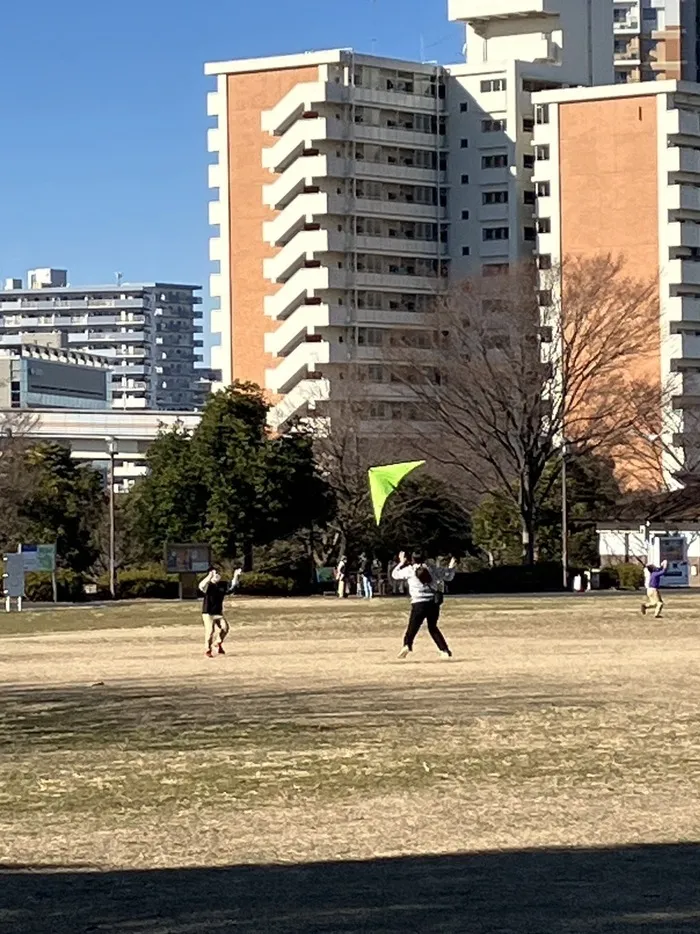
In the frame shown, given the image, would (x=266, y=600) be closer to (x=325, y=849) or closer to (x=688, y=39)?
(x=325, y=849)

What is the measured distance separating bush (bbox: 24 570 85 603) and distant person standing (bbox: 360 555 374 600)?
32.4 feet

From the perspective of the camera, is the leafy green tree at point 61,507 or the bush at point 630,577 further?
the leafy green tree at point 61,507

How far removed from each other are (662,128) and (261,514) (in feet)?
145

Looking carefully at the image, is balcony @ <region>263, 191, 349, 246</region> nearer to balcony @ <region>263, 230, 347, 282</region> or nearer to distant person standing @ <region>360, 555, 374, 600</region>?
balcony @ <region>263, 230, 347, 282</region>

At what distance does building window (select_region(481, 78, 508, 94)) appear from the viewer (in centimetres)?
10875

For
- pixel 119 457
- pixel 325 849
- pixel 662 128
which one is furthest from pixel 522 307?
pixel 119 457

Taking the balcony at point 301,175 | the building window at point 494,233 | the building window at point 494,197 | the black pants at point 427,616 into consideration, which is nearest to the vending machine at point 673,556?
the balcony at point 301,175

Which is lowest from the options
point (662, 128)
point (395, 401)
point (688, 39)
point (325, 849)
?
point (325, 849)

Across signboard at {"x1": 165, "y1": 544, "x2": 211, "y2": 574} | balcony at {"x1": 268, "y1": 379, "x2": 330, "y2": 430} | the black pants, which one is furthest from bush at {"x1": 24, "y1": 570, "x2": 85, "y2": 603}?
the black pants

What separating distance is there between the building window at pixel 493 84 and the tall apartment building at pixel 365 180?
0.31 feet

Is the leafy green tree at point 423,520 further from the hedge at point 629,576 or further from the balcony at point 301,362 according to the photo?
the balcony at point 301,362

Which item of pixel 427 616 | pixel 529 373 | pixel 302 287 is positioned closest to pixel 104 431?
pixel 302 287

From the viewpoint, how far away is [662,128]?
101m

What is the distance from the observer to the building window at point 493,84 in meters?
109
